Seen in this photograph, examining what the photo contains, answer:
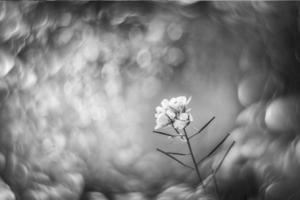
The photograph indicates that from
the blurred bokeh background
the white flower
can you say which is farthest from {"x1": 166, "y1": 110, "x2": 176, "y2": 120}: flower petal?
the blurred bokeh background

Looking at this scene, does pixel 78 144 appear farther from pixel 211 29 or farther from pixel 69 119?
pixel 211 29

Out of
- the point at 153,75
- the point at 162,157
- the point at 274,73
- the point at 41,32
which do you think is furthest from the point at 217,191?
the point at 41,32

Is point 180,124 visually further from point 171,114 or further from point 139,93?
point 139,93

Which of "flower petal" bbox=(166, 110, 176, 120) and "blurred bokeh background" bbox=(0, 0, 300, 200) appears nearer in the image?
"flower petal" bbox=(166, 110, 176, 120)

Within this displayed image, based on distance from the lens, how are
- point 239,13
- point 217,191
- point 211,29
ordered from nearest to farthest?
point 217,191 → point 239,13 → point 211,29

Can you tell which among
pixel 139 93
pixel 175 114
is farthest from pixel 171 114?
pixel 139 93

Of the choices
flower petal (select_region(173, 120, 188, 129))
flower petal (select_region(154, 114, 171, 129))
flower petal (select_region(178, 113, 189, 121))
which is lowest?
flower petal (select_region(173, 120, 188, 129))

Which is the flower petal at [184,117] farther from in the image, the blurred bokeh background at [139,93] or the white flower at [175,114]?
the blurred bokeh background at [139,93]

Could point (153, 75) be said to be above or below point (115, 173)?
above

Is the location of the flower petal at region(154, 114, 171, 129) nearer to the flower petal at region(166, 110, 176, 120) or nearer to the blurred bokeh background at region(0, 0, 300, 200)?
the flower petal at region(166, 110, 176, 120)
